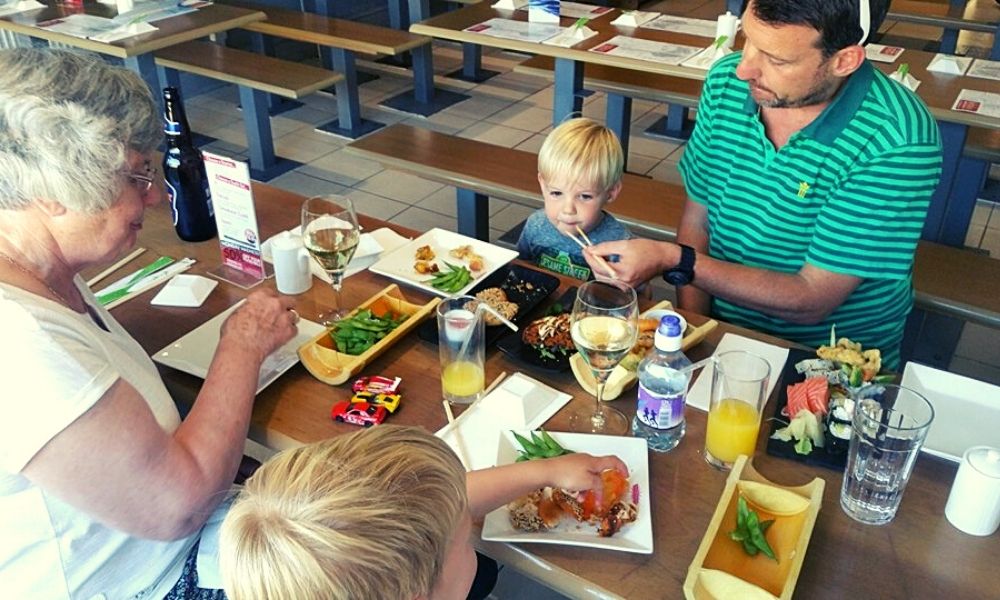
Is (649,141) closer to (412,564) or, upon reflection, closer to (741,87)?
(741,87)

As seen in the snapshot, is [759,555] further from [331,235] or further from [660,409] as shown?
[331,235]

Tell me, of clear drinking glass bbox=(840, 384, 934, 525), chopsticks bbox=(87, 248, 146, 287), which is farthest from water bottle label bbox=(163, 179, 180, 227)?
clear drinking glass bbox=(840, 384, 934, 525)

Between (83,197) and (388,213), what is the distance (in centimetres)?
278

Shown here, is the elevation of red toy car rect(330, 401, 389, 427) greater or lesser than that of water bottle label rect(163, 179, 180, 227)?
lesser

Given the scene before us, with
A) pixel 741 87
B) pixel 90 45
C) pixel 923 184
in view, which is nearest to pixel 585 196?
pixel 741 87

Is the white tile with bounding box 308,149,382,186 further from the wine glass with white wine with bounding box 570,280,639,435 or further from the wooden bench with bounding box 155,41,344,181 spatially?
the wine glass with white wine with bounding box 570,280,639,435

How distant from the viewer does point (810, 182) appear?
1658mm

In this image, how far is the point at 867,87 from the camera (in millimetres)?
1593

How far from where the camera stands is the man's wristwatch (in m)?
1.68

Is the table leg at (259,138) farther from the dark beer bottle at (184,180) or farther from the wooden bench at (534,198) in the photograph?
the dark beer bottle at (184,180)

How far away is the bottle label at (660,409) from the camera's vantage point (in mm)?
1201

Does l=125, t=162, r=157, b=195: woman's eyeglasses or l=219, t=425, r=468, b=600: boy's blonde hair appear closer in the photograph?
l=219, t=425, r=468, b=600: boy's blonde hair

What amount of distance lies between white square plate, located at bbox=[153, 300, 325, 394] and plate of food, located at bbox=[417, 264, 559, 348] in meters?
0.22

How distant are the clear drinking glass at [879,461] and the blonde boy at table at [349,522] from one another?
1.87ft
